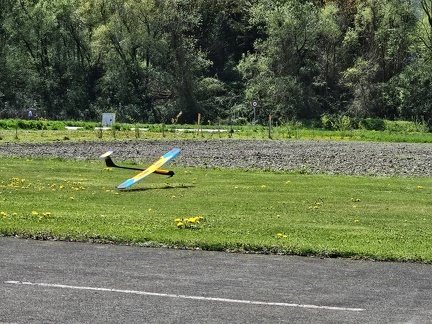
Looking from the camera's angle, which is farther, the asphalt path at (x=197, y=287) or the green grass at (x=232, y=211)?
the green grass at (x=232, y=211)

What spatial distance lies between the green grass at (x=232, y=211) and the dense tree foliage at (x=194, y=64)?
55653 millimetres

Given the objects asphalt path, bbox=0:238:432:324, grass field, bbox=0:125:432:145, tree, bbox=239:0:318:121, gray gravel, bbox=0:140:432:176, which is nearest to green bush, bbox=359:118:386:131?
tree, bbox=239:0:318:121

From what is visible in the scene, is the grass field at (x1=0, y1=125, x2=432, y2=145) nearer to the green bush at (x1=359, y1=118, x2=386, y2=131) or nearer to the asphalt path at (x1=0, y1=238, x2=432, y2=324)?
the green bush at (x1=359, y1=118, x2=386, y2=131)

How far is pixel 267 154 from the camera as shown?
136 feet

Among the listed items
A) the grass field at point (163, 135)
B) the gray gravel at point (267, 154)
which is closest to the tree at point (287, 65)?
the grass field at point (163, 135)

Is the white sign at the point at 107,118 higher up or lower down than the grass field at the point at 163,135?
higher up

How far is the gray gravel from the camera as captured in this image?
114ft

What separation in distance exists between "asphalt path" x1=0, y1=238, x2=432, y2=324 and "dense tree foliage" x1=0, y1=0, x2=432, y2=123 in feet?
230

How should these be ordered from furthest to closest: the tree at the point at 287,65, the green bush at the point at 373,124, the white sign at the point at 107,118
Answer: the tree at the point at 287,65 → the green bush at the point at 373,124 → the white sign at the point at 107,118

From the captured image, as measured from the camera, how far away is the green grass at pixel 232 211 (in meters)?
16.0

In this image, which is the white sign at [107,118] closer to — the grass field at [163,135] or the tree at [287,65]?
the grass field at [163,135]

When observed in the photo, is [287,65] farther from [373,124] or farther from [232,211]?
[232,211]

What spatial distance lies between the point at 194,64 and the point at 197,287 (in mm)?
80214

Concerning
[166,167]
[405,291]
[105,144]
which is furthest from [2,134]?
[405,291]
